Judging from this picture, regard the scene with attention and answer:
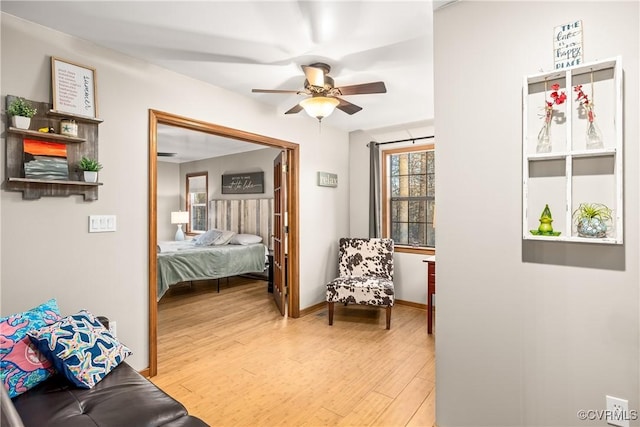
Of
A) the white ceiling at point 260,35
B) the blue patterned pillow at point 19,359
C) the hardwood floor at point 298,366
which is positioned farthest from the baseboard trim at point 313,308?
the blue patterned pillow at point 19,359

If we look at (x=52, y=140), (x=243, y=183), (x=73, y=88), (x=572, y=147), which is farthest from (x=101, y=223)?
(x=243, y=183)

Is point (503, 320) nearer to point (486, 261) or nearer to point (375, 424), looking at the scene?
point (486, 261)

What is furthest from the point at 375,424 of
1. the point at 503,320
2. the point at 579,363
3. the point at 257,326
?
the point at 257,326

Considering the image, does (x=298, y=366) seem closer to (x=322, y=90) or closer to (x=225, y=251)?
(x=322, y=90)

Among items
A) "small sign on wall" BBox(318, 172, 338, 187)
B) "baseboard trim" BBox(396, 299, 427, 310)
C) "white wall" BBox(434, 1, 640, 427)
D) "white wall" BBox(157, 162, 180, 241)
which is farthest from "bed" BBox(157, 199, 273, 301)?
"white wall" BBox(434, 1, 640, 427)

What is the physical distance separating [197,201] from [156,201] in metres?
5.43

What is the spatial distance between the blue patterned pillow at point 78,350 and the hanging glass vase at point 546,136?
7.95 feet

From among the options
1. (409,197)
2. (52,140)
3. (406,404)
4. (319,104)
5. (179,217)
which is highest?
(319,104)

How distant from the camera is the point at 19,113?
1966 millimetres

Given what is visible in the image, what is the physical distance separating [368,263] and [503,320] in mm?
2550

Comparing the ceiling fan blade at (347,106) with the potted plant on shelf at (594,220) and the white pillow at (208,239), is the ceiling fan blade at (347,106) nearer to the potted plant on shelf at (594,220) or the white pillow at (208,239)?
the potted plant on shelf at (594,220)

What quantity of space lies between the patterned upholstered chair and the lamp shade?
4599mm

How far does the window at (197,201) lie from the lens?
7.61 meters

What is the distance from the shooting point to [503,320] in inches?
67.0
